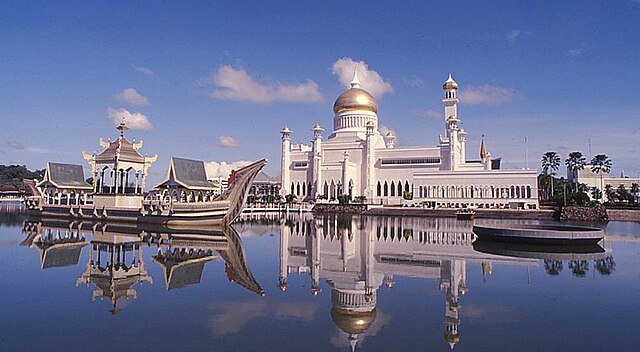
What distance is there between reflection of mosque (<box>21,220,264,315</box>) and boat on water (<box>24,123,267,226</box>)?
2.21 meters

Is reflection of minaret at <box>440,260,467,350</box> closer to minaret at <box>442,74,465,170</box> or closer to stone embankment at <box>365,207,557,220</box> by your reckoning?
stone embankment at <box>365,207,557,220</box>

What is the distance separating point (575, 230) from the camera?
1934 cm

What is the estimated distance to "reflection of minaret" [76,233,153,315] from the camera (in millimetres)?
9992

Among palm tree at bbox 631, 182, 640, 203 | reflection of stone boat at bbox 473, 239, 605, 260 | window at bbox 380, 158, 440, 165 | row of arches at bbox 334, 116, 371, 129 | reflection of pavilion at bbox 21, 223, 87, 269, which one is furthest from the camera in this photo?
palm tree at bbox 631, 182, 640, 203

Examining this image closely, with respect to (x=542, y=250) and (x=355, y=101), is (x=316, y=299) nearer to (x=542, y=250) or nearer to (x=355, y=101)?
(x=542, y=250)

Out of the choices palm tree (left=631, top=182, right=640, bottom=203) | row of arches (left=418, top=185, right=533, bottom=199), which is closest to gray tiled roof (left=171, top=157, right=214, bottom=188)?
row of arches (left=418, top=185, right=533, bottom=199)

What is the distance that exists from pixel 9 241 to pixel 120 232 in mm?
5131

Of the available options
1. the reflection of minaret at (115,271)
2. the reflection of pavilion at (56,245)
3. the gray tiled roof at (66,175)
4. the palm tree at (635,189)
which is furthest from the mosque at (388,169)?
the reflection of minaret at (115,271)

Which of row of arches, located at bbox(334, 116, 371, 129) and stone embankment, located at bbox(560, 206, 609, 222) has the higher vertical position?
row of arches, located at bbox(334, 116, 371, 129)

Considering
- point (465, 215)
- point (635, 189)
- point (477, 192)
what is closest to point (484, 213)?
point (465, 215)

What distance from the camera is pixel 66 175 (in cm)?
4156

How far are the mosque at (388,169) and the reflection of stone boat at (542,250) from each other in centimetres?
2955

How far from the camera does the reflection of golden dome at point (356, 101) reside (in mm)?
62719

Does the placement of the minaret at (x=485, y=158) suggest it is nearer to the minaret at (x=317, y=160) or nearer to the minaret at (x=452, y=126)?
the minaret at (x=452, y=126)
